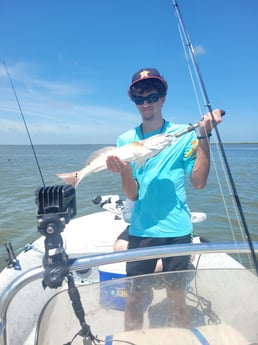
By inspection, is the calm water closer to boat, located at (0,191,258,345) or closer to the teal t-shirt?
the teal t-shirt

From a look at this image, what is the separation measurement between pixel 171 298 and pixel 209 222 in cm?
797

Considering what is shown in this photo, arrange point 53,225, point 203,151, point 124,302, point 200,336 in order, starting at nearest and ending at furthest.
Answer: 1. point 53,225
2. point 200,336
3. point 124,302
4. point 203,151

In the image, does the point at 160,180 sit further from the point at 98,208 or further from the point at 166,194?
the point at 98,208

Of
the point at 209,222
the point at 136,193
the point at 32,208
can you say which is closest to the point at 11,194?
the point at 32,208

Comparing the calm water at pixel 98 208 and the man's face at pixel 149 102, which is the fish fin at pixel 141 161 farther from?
the calm water at pixel 98 208

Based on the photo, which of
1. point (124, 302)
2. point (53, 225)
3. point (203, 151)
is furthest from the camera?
point (203, 151)

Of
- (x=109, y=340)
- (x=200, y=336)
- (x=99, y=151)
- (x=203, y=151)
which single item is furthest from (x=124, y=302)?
(x=99, y=151)

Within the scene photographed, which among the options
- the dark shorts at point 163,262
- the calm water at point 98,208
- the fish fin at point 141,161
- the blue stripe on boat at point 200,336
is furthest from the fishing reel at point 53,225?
the calm water at point 98,208

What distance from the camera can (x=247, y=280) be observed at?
1876 millimetres

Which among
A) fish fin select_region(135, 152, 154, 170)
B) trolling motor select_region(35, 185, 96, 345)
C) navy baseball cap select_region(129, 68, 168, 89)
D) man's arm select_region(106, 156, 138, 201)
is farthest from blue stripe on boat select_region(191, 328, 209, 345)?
navy baseball cap select_region(129, 68, 168, 89)

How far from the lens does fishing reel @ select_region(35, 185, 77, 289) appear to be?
152 centimetres

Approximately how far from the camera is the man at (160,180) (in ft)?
8.35

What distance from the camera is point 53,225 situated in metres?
1.52

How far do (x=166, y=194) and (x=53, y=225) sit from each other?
1321 mm
